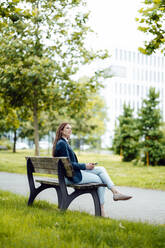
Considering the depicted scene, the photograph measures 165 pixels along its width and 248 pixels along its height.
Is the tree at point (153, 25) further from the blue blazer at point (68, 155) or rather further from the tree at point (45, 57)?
the tree at point (45, 57)

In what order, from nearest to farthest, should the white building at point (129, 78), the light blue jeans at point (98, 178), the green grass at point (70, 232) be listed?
the green grass at point (70, 232), the light blue jeans at point (98, 178), the white building at point (129, 78)

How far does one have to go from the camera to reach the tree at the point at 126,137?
27816 mm

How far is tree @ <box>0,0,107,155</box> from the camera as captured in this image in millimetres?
16609

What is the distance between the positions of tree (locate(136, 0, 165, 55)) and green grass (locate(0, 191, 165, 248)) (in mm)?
5394

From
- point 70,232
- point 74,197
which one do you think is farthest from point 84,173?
point 70,232

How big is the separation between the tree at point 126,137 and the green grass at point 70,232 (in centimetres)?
2209

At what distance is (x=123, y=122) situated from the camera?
29.4 meters

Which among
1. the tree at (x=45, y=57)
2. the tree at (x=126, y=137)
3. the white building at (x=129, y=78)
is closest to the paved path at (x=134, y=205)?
the tree at (x=45, y=57)

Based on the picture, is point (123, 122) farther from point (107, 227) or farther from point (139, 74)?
point (139, 74)

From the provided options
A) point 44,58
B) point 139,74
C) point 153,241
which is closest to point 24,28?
point 44,58

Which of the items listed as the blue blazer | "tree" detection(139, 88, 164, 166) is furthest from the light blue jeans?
"tree" detection(139, 88, 164, 166)

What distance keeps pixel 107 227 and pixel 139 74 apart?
97871 millimetres

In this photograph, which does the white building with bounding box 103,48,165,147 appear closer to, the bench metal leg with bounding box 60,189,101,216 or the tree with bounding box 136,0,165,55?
the tree with bounding box 136,0,165,55

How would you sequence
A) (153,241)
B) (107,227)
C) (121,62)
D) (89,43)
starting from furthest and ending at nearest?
(121,62) < (89,43) < (107,227) < (153,241)
